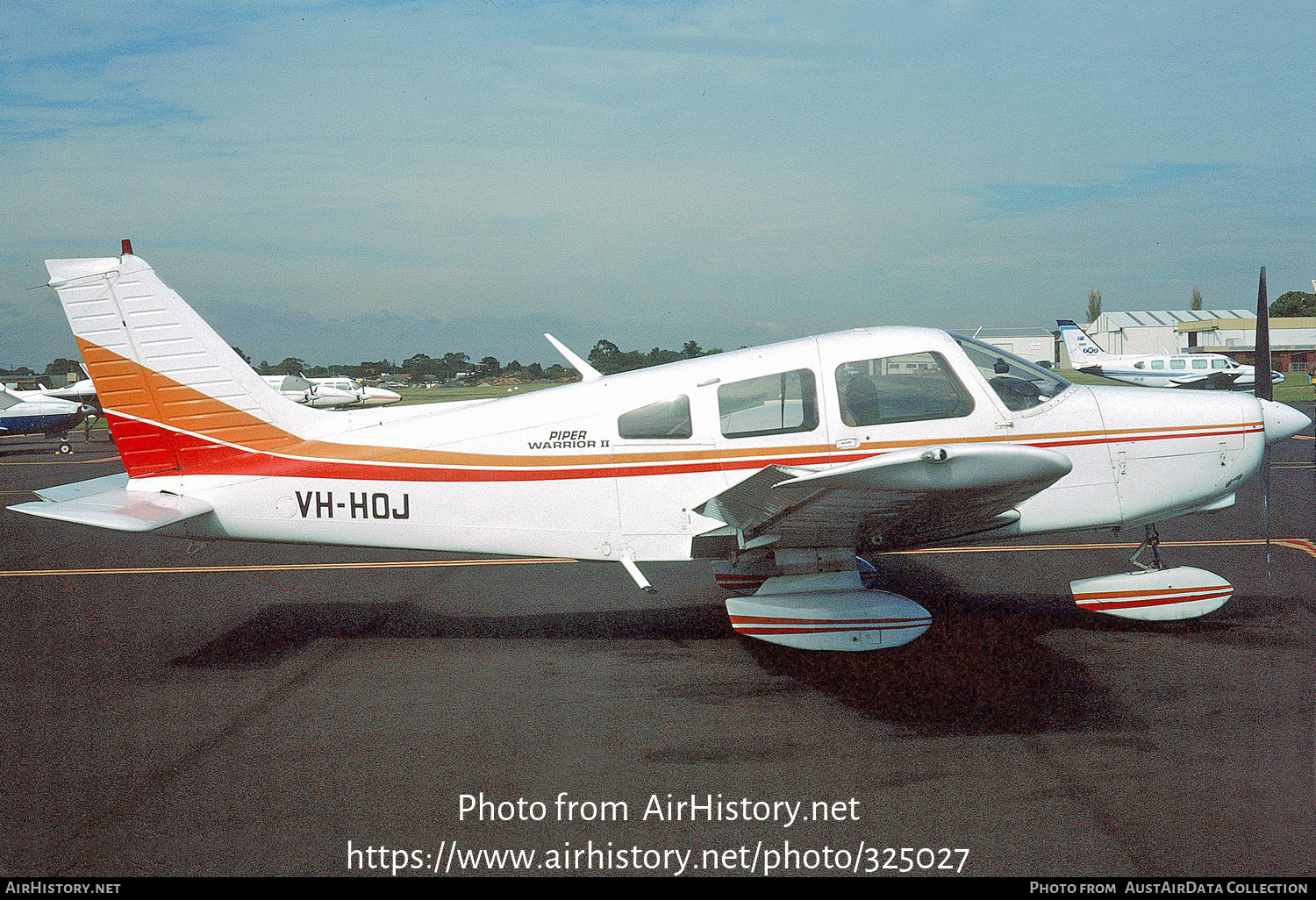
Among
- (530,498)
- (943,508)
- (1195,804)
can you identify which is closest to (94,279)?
(530,498)

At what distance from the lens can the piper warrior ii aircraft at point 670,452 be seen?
5.85 metres

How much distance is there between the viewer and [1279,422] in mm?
6238

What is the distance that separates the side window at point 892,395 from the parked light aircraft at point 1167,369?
121 ft

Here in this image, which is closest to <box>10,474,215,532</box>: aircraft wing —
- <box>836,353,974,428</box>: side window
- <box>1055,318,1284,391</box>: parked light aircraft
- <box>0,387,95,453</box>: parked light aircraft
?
<box>836,353,974,428</box>: side window

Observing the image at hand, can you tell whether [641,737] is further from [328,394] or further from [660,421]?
[328,394]

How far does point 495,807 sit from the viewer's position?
3914mm

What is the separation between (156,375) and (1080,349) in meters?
44.0

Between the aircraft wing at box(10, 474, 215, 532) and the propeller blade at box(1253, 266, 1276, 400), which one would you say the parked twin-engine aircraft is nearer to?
the aircraft wing at box(10, 474, 215, 532)

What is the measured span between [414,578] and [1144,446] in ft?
21.4

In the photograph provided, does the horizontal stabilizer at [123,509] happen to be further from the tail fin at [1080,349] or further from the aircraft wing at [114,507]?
the tail fin at [1080,349]

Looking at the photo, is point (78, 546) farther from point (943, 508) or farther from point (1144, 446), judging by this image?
point (1144, 446)

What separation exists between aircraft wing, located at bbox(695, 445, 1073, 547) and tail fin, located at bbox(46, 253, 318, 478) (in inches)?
133

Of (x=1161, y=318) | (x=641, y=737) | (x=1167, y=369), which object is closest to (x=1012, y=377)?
(x=641, y=737)

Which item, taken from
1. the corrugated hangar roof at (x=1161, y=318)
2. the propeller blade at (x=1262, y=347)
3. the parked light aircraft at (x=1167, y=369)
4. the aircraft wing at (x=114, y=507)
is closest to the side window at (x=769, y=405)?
the propeller blade at (x=1262, y=347)
